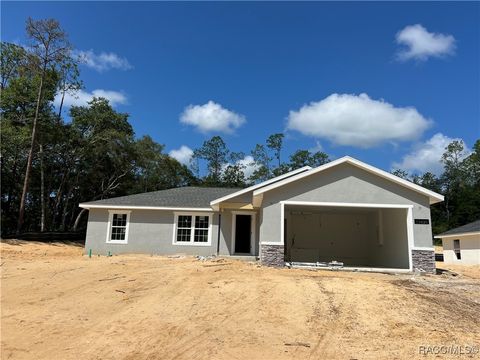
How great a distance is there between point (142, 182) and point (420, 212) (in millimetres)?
34364

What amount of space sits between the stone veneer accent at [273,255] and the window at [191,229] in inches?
219

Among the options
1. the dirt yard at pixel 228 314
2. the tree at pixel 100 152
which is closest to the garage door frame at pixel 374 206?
the dirt yard at pixel 228 314

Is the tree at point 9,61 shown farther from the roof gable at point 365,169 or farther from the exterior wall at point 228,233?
the roof gable at point 365,169

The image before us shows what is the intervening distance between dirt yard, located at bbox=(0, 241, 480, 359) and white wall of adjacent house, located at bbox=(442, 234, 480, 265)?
1455cm

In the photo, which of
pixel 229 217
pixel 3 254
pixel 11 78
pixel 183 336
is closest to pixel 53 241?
pixel 3 254

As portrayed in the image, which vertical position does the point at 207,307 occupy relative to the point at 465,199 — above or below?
below

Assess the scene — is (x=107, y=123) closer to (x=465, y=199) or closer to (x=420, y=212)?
(x=420, y=212)

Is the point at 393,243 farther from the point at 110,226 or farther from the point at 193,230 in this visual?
the point at 110,226

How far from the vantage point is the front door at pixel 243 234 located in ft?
66.8

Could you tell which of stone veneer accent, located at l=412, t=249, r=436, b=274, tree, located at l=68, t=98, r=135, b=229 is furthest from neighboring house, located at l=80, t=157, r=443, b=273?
tree, located at l=68, t=98, r=135, b=229

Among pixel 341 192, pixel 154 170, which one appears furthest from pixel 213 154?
pixel 341 192

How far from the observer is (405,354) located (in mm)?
6742

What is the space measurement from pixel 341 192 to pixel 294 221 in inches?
258

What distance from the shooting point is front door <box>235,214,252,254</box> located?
2036 cm
